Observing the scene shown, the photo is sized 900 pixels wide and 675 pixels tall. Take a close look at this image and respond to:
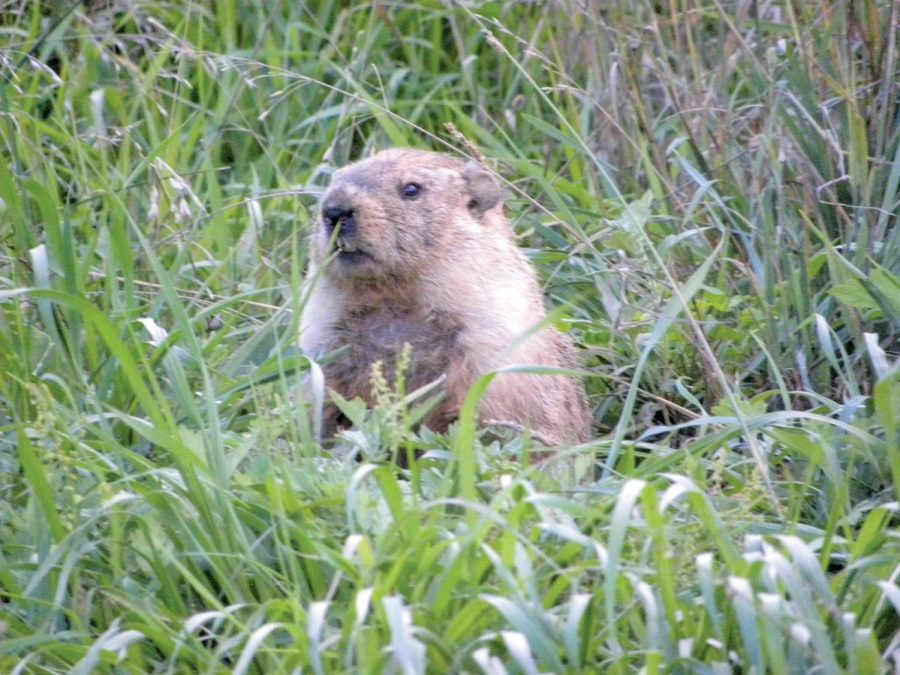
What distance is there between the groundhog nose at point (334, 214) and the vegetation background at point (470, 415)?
217mm

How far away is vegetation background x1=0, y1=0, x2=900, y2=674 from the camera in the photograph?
8.98 feet

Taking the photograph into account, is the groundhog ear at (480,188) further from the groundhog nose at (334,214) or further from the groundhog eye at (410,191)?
the groundhog nose at (334,214)

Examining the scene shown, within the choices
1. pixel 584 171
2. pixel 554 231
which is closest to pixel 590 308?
pixel 554 231

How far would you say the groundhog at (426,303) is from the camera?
4086 mm

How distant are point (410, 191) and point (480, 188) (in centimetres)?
27

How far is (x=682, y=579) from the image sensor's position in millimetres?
2895

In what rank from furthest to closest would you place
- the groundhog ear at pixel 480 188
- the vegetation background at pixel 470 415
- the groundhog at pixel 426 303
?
the groundhog ear at pixel 480 188 < the groundhog at pixel 426 303 < the vegetation background at pixel 470 415

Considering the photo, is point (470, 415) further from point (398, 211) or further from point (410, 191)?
point (410, 191)

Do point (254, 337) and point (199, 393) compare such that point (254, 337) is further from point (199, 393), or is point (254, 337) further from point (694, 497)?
point (694, 497)

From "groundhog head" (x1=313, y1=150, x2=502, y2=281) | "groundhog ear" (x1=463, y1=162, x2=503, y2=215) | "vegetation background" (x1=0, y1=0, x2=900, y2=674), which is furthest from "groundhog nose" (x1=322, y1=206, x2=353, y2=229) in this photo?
"groundhog ear" (x1=463, y1=162, x2=503, y2=215)

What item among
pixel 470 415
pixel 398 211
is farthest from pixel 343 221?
pixel 470 415

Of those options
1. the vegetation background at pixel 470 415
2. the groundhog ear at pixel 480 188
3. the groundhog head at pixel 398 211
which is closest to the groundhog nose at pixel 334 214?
the groundhog head at pixel 398 211

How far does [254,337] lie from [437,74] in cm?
258

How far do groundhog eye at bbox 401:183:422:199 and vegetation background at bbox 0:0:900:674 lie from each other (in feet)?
0.87
